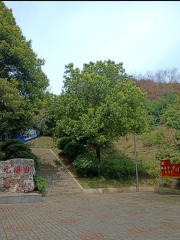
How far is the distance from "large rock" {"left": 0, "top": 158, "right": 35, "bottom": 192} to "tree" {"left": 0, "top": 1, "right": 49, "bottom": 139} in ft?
6.85

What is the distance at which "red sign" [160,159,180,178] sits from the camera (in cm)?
1215

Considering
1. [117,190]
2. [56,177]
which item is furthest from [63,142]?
[117,190]

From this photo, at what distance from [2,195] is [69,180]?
15.1 feet

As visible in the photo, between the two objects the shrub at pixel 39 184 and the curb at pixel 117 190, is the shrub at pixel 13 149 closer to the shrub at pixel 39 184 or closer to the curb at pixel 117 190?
the shrub at pixel 39 184

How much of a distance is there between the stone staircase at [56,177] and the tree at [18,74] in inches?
125

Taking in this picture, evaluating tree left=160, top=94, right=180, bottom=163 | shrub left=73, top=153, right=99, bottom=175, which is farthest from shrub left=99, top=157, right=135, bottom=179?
tree left=160, top=94, right=180, bottom=163

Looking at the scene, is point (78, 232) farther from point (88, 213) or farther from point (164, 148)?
point (164, 148)

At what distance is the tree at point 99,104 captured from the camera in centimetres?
1284

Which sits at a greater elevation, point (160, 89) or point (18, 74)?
point (160, 89)

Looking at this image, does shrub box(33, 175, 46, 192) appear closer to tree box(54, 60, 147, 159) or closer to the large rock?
the large rock

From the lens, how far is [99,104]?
45.5 feet

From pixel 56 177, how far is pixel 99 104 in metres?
4.76

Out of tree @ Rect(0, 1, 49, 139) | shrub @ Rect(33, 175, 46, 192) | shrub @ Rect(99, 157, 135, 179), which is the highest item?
tree @ Rect(0, 1, 49, 139)

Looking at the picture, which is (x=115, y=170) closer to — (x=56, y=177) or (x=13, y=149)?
(x=56, y=177)
